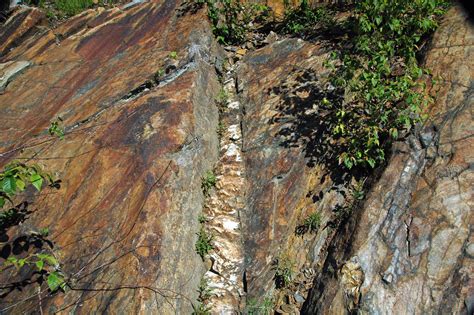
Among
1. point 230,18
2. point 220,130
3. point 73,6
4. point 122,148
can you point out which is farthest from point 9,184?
point 73,6

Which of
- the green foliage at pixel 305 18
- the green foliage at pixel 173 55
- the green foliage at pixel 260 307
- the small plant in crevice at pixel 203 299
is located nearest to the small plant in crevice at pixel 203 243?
the small plant in crevice at pixel 203 299

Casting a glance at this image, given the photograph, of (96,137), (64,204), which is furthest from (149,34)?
(64,204)

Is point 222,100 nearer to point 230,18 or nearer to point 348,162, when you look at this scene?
point 230,18

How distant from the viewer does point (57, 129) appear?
4938 millimetres

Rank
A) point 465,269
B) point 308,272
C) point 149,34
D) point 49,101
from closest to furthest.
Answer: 1. point 465,269
2. point 308,272
3. point 49,101
4. point 149,34

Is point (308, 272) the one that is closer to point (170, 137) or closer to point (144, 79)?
point (170, 137)

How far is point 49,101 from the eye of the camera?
5.82m

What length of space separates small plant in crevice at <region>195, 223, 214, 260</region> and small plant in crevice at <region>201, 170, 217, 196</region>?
1.58ft

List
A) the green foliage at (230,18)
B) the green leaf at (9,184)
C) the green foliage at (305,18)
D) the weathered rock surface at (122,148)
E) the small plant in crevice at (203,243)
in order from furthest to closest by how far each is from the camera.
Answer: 1. the green foliage at (230,18)
2. the green foliage at (305,18)
3. the small plant in crevice at (203,243)
4. the weathered rock surface at (122,148)
5. the green leaf at (9,184)

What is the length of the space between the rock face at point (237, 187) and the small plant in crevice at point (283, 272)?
0.01 m

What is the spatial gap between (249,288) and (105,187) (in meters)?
1.77

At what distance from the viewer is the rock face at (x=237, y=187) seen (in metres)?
3.34

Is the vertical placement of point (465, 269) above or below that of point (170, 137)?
below

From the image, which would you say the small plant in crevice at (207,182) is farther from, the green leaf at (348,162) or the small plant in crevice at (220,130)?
the green leaf at (348,162)
